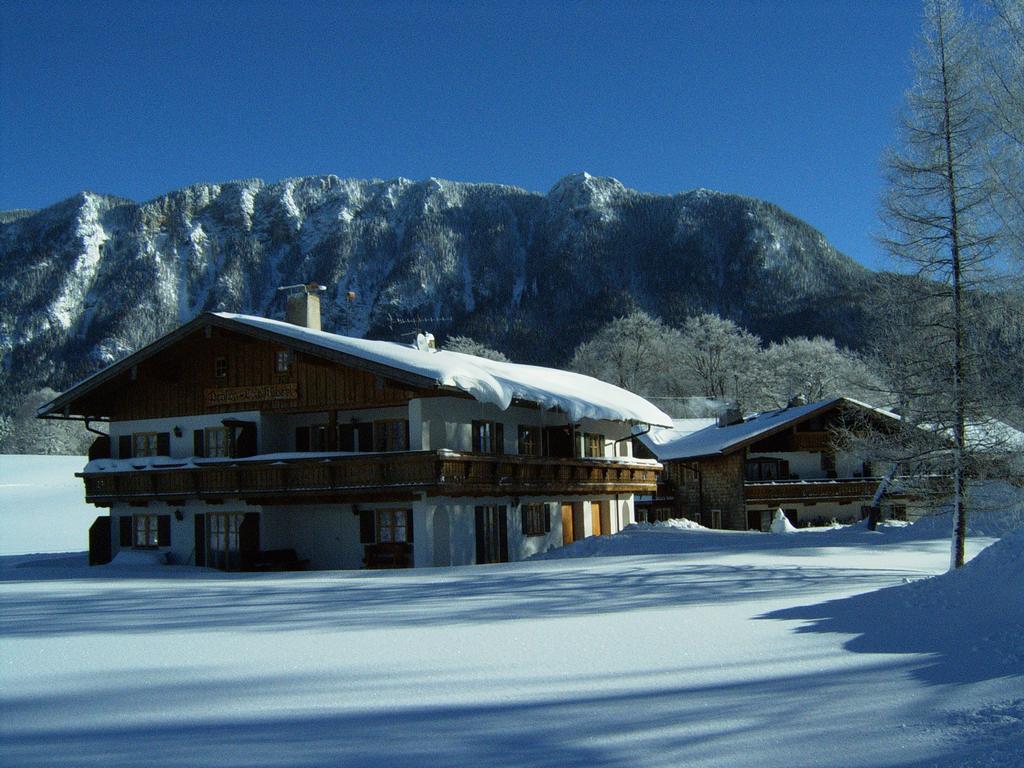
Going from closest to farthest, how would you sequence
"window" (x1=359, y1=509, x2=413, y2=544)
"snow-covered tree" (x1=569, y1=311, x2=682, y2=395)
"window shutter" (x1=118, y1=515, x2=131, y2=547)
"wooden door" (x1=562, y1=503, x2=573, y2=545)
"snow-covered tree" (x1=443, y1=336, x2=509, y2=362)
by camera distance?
1. "window" (x1=359, y1=509, x2=413, y2=544)
2. "window shutter" (x1=118, y1=515, x2=131, y2=547)
3. "wooden door" (x1=562, y1=503, x2=573, y2=545)
4. "snow-covered tree" (x1=443, y1=336, x2=509, y2=362)
5. "snow-covered tree" (x1=569, y1=311, x2=682, y2=395)

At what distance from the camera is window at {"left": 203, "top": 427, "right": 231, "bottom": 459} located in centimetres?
3086

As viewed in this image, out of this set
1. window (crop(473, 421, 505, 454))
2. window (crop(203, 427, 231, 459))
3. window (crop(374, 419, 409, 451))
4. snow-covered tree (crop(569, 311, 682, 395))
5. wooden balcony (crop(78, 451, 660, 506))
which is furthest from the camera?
snow-covered tree (crop(569, 311, 682, 395))

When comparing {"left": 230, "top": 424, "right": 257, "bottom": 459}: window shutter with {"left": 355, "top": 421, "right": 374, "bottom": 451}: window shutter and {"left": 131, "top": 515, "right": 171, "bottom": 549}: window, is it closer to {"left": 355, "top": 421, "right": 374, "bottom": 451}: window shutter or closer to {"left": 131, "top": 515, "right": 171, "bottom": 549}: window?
{"left": 355, "top": 421, "right": 374, "bottom": 451}: window shutter

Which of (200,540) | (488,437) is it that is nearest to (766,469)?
(488,437)

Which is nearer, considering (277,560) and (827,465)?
(277,560)

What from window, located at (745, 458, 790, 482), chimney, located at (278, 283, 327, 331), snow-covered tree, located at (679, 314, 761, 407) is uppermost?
snow-covered tree, located at (679, 314, 761, 407)

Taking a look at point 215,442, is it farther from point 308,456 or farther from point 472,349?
point 472,349

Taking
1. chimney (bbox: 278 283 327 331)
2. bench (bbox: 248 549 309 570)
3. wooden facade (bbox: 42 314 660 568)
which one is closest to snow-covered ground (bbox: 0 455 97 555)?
wooden facade (bbox: 42 314 660 568)

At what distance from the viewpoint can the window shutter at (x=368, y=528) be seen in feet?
93.3

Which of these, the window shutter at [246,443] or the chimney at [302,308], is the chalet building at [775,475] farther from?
the window shutter at [246,443]

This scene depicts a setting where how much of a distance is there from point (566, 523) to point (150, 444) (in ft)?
46.2

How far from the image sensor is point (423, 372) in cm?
2527

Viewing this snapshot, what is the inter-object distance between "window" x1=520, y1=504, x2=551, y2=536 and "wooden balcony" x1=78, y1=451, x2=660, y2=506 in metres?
0.78

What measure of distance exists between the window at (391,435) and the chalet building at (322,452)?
0.03 meters
